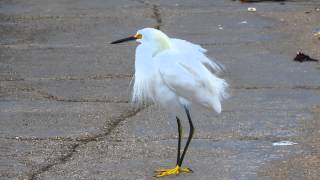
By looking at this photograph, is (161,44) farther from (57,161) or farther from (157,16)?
(157,16)

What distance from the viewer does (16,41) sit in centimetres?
1188

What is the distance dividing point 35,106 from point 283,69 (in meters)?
3.07

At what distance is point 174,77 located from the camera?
608cm

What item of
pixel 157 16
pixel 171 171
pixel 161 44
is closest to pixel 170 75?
pixel 161 44

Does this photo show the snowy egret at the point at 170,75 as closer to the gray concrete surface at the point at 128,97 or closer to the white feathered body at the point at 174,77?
the white feathered body at the point at 174,77

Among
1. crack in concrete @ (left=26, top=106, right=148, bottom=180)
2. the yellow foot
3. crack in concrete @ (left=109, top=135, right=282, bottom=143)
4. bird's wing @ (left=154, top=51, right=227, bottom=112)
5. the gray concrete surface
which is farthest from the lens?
crack in concrete @ (left=109, top=135, right=282, bottom=143)

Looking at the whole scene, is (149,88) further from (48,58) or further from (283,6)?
(283,6)

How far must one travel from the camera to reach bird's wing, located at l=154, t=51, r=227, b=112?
6.09 metres

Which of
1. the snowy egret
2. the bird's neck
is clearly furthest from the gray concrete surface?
the bird's neck

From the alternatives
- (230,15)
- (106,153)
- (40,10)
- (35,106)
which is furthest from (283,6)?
(106,153)

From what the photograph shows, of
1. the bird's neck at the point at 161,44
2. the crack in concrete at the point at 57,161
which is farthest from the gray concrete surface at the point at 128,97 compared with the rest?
the bird's neck at the point at 161,44

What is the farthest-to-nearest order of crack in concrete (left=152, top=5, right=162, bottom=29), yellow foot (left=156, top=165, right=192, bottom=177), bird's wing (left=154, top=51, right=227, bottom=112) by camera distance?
1. crack in concrete (left=152, top=5, right=162, bottom=29)
2. yellow foot (left=156, top=165, right=192, bottom=177)
3. bird's wing (left=154, top=51, right=227, bottom=112)

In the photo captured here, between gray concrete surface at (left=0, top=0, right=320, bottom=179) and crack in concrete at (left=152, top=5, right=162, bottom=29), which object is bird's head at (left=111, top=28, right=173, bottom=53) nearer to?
gray concrete surface at (left=0, top=0, right=320, bottom=179)

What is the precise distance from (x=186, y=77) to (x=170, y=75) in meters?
0.13
